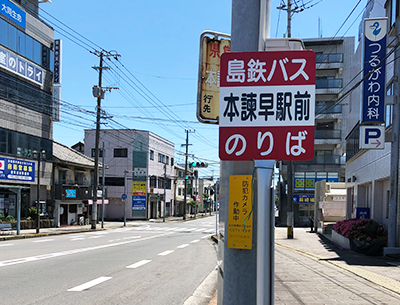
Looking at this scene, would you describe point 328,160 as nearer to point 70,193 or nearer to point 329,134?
point 329,134

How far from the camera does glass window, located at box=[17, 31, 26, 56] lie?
3024cm

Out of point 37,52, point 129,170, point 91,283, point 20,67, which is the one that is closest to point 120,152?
point 129,170

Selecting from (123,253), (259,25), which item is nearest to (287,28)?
(123,253)

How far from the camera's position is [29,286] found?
28.5 feet

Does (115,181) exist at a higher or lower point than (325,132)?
lower

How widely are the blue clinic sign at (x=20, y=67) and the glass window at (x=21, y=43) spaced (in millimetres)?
548

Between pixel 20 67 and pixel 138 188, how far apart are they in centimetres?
2638

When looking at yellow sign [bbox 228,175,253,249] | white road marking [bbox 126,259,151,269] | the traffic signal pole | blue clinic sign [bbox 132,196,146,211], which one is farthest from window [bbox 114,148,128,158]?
yellow sign [bbox 228,175,253,249]

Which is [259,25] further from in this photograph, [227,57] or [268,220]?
[268,220]

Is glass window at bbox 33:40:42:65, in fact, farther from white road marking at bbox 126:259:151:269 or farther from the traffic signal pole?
the traffic signal pole

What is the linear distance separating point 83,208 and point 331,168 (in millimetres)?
27165

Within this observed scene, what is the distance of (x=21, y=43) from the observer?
100 feet

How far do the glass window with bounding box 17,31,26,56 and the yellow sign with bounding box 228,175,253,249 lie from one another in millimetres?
31380

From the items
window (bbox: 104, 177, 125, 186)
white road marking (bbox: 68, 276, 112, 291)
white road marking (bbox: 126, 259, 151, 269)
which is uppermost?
window (bbox: 104, 177, 125, 186)
